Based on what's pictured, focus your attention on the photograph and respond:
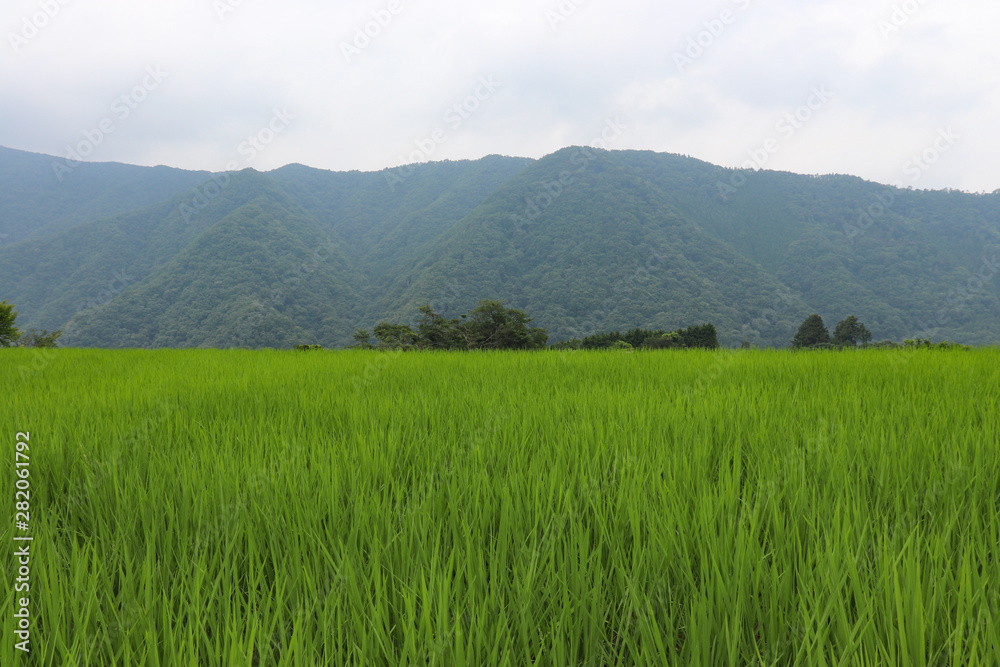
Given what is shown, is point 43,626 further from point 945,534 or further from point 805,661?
point 945,534

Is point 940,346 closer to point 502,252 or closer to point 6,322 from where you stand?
point 6,322

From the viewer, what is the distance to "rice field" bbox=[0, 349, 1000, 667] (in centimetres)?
78

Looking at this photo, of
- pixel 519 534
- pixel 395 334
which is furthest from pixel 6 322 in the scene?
pixel 519 534

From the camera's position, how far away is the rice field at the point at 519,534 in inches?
30.6

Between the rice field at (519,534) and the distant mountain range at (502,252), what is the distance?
5401 centimetres

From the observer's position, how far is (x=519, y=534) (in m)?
1.12

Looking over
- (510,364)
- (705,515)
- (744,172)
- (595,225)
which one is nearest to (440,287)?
(595,225)

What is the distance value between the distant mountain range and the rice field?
5401 cm

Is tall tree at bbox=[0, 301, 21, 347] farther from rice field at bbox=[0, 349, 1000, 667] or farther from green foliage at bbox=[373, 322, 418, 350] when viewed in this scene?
rice field at bbox=[0, 349, 1000, 667]

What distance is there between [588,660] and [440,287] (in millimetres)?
64916

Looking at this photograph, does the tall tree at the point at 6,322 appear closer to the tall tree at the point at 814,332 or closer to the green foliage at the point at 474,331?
the green foliage at the point at 474,331

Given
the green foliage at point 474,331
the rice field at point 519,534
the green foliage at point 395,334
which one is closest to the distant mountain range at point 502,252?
the green foliage at point 395,334

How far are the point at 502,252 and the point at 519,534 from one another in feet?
251

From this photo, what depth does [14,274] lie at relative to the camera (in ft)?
249
